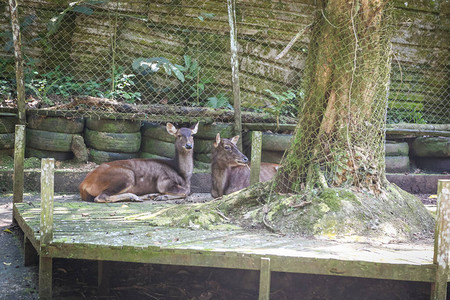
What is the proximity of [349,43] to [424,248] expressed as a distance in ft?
7.01

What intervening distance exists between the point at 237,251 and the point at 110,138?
555cm

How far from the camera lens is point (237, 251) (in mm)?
3820

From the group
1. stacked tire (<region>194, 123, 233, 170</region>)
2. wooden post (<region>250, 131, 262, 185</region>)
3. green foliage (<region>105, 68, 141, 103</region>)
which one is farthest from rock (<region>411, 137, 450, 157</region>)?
green foliage (<region>105, 68, 141, 103</region>)

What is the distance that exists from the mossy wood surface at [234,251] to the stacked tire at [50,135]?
413 centimetres

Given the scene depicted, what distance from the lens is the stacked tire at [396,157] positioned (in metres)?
9.38

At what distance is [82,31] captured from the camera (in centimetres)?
1072

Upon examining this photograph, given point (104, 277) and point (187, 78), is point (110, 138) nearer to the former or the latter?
point (187, 78)

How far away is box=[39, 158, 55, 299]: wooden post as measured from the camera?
3.76 meters

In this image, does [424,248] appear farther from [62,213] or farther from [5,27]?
[5,27]

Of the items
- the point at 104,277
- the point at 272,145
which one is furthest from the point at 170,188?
the point at 104,277

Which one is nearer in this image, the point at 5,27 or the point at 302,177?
the point at 302,177

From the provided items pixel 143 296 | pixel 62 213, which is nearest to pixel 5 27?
pixel 62 213

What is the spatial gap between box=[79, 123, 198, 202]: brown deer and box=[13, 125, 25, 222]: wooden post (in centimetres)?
123

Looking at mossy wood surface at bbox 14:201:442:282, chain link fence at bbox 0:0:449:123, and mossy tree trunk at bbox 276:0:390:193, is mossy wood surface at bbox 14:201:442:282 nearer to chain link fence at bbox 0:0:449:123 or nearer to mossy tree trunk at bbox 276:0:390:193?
mossy tree trunk at bbox 276:0:390:193
